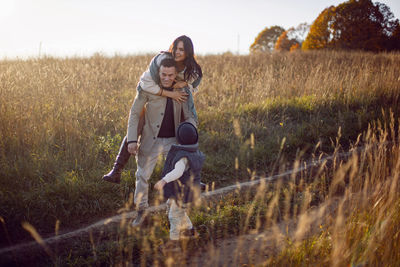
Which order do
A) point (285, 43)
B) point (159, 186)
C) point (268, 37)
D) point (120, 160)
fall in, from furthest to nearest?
point (268, 37)
point (285, 43)
point (120, 160)
point (159, 186)

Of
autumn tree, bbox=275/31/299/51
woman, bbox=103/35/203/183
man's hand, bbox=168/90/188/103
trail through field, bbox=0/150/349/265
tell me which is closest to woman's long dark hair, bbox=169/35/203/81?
woman, bbox=103/35/203/183

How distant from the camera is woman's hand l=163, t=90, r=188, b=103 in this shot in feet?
9.69

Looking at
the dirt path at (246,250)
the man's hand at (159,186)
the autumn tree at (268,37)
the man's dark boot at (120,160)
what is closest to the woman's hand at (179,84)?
the man's dark boot at (120,160)

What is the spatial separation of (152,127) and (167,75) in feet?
1.89

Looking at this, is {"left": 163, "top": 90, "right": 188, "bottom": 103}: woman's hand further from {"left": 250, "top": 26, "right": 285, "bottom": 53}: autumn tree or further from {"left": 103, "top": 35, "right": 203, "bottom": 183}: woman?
{"left": 250, "top": 26, "right": 285, "bottom": 53}: autumn tree

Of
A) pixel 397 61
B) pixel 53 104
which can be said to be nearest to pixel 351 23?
pixel 397 61

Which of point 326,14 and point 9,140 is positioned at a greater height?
point 326,14

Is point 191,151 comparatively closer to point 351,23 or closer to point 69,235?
point 69,235

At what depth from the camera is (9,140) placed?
159 inches

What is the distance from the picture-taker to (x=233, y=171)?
4.62m

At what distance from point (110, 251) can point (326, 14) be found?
20.2 m

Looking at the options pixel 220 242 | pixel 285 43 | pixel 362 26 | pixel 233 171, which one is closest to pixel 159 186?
pixel 220 242

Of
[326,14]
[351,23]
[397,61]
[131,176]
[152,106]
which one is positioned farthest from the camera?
[326,14]

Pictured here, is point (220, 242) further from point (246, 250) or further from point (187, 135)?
point (187, 135)
